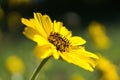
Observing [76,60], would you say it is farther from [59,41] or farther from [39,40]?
[59,41]

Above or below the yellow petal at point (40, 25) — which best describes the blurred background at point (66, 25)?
below

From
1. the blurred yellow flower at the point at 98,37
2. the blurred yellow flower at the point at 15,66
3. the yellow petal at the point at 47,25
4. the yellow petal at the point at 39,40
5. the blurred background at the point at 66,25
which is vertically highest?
the yellow petal at the point at 39,40

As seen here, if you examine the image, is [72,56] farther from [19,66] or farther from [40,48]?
[19,66]

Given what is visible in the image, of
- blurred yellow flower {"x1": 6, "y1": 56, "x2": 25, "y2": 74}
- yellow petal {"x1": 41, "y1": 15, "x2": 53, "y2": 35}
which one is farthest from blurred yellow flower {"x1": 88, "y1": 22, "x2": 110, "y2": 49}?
A: yellow petal {"x1": 41, "y1": 15, "x2": 53, "y2": 35}

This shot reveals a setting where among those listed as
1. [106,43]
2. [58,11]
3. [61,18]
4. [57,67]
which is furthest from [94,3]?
[106,43]

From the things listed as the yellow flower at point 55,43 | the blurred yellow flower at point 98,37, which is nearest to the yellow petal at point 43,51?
the yellow flower at point 55,43

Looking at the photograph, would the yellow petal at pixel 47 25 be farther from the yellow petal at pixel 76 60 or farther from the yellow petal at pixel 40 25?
the yellow petal at pixel 76 60

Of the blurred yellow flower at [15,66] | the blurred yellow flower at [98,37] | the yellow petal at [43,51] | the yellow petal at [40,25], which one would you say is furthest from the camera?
the blurred yellow flower at [98,37]

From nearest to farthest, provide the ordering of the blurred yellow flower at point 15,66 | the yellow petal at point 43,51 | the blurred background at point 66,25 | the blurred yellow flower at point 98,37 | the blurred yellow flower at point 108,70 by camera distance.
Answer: the yellow petal at point 43,51
the blurred yellow flower at point 108,70
the blurred yellow flower at point 15,66
the blurred yellow flower at point 98,37
the blurred background at point 66,25

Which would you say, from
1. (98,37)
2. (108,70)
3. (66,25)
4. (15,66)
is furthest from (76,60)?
(66,25)
